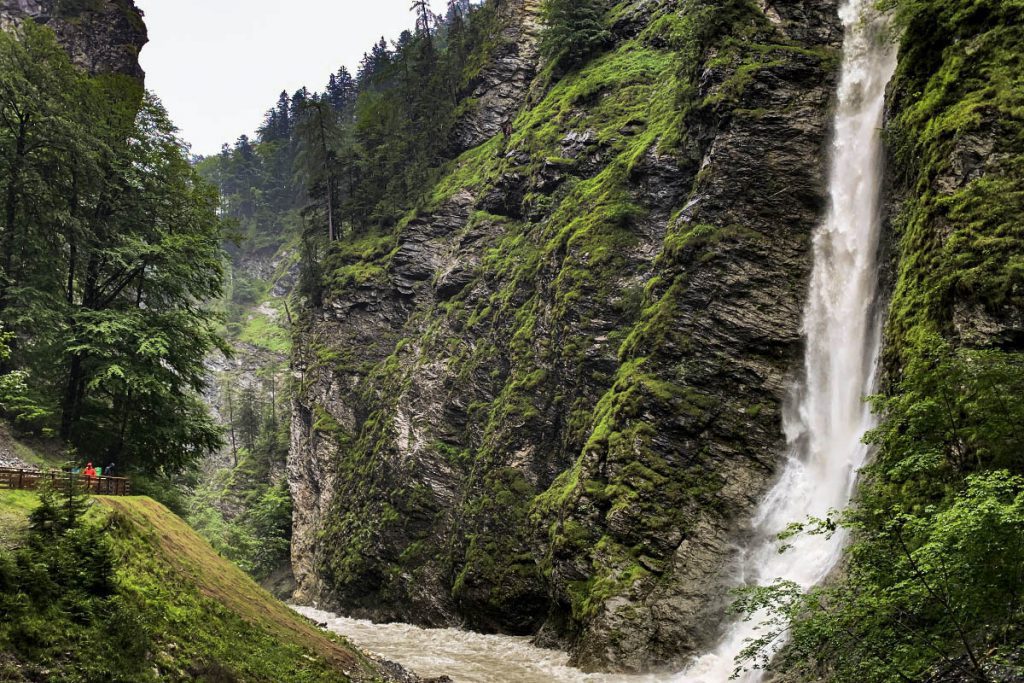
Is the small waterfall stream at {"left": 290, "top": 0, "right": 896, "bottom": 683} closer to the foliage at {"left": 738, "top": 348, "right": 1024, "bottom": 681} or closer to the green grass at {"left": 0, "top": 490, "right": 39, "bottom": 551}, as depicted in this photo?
the foliage at {"left": 738, "top": 348, "right": 1024, "bottom": 681}

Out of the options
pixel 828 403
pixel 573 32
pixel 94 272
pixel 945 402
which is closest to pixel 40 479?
pixel 945 402

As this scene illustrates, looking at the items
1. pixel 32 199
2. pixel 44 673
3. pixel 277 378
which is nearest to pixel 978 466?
pixel 44 673

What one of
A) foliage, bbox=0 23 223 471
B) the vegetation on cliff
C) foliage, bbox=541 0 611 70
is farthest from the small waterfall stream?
foliage, bbox=541 0 611 70

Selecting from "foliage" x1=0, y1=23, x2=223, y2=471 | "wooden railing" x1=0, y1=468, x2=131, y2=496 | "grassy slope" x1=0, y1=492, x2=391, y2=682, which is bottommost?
"grassy slope" x1=0, y1=492, x2=391, y2=682

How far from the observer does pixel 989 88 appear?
16781mm

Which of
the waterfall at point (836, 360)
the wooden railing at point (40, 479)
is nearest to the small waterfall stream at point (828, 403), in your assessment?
the waterfall at point (836, 360)

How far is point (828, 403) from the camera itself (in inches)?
861

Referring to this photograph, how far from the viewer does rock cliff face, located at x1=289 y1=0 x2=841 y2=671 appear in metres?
23.1

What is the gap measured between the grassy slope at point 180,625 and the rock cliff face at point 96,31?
129ft

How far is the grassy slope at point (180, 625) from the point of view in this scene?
10375 mm

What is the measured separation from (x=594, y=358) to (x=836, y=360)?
35.0ft

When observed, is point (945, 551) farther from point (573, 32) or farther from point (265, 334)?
point (265, 334)

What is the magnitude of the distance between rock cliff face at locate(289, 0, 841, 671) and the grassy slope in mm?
9564

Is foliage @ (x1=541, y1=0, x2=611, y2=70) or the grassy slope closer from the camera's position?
the grassy slope
